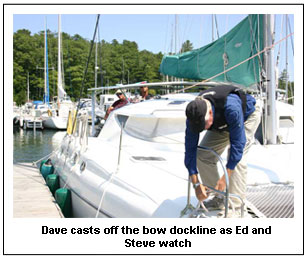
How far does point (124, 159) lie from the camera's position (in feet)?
15.7

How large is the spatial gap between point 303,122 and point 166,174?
1581mm

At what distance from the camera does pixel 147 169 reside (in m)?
4.34

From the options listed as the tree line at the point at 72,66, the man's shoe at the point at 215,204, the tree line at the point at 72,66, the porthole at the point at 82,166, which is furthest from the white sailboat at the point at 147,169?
the tree line at the point at 72,66

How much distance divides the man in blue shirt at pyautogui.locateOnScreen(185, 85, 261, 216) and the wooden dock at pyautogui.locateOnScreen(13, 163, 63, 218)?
293 centimetres

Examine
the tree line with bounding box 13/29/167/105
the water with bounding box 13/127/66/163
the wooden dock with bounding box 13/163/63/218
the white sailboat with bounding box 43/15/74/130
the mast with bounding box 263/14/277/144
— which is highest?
the tree line with bounding box 13/29/167/105

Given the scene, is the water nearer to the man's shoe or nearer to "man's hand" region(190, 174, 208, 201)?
the man's shoe

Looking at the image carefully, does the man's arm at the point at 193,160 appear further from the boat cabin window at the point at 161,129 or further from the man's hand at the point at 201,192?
the boat cabin window at the point at 161,129

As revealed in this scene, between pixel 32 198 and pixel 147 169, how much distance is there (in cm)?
292

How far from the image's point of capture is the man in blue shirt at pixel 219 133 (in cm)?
284

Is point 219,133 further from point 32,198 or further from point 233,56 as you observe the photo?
point 32,198

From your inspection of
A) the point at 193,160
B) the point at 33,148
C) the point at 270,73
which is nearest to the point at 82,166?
the point at 193,160

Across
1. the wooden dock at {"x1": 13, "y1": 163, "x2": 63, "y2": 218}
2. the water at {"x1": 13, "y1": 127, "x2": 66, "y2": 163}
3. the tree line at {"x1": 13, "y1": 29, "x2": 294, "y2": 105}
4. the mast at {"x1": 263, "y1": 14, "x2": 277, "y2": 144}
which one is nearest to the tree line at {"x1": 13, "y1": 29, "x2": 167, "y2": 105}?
the tree line at {"x1": 13, "y1": 29, "x2": 294, "y2": 105}

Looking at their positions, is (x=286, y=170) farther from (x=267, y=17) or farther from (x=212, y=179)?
(x=267, y=17)

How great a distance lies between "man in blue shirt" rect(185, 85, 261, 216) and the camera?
284cm
